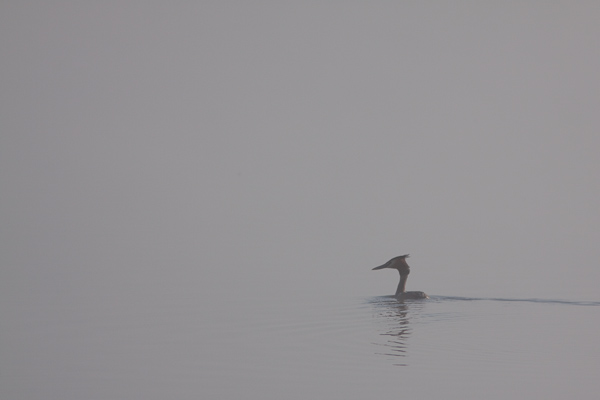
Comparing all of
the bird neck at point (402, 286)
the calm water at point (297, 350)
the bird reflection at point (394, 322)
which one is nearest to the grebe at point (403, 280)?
the bird neck at point (402, 286)

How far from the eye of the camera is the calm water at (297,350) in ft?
39.7

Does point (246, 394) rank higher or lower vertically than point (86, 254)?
lower

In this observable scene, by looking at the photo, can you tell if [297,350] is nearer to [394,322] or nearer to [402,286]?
[394,322]

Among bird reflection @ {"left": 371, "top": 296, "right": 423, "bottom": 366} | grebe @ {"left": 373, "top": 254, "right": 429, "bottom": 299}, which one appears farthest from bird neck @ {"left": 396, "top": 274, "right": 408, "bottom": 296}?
bird reflection @ {"left": 371, "top": 296, "right": 423, "bottom": 366}

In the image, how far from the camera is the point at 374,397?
11.7m

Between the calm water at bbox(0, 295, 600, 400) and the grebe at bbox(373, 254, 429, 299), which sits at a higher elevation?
the grebe at bbox(373, 254, 429, 299)

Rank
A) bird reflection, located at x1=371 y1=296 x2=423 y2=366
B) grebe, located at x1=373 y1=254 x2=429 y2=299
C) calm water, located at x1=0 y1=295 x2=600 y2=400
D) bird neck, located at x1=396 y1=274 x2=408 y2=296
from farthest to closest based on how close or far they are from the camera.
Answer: bird neck, located at x1=396 y1=274 x2=408 y2=296 → grebe, located at x1=373 y1=254 x2=429 y2=299 → bird reflection, located at x1=371 y1=296 x2=423 y2=366 → calm water, located at x1=0 y1=295 x2=600 y2=400

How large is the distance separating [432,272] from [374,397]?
15454 mm

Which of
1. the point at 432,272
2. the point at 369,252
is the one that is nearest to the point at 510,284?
the point at 432,272

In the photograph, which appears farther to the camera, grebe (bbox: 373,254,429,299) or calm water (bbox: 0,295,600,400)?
grebe (bbox: 373,254,429,299)

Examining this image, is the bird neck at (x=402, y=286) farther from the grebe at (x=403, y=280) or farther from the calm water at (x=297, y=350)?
the calm water at (x=297, y=350)

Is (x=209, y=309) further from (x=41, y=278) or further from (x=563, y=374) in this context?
(x=563, y=374)

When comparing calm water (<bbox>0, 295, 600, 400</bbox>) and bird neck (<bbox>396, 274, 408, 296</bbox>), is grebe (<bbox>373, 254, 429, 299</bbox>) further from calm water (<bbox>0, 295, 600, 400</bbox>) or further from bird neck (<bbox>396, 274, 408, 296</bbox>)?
calm water (<bbox>0, 295, 600, 400</bbox>)

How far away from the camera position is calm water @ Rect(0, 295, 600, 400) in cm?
1210
